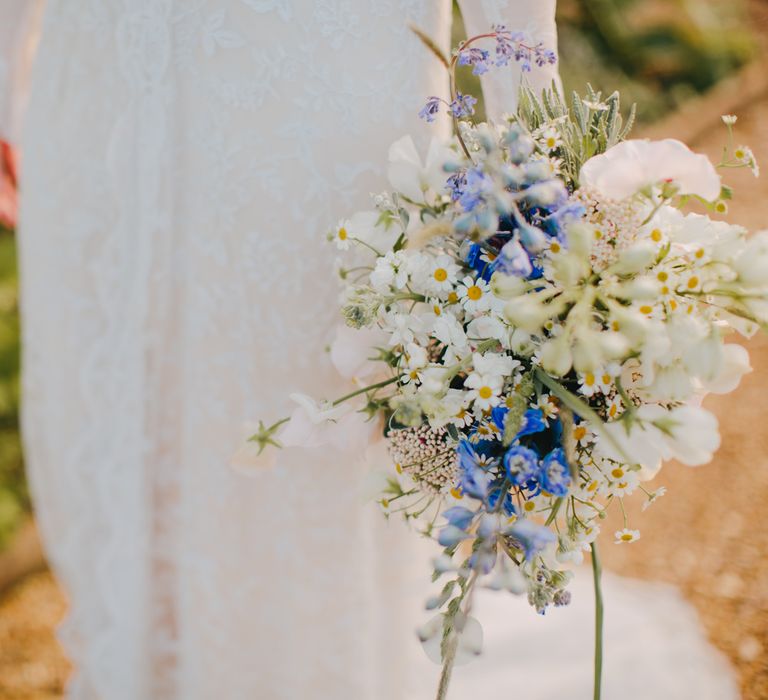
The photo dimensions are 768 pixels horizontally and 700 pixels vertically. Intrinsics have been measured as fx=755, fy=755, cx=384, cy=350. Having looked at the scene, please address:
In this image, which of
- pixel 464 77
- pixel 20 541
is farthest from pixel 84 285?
pixel 464 77

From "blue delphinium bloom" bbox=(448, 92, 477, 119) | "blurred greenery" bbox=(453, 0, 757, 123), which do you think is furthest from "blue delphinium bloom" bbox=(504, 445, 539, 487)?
"blurred greenery" bbox=(453, 0, 757, 123)

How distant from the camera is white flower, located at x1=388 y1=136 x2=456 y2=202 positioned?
100cm

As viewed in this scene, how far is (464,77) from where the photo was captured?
175 inches

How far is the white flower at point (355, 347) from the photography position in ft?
3.52

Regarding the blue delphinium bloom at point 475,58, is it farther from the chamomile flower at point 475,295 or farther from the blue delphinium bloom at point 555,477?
the blue delphinium bloom at point 555,477

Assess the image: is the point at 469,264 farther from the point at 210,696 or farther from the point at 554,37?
the point at 210,696

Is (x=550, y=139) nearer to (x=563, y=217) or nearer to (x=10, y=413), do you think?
(x=563, y=217)

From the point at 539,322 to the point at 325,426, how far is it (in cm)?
38

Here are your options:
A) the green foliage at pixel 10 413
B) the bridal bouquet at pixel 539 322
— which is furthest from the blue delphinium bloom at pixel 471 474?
the green foliage at pixel 10 413

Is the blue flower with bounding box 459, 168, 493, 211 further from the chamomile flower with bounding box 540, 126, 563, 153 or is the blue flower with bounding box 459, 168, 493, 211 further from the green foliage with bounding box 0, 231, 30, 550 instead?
the green foliage with bounding box 0, 231, 30, 550

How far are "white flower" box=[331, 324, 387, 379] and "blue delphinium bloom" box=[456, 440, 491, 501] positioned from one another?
0.21m

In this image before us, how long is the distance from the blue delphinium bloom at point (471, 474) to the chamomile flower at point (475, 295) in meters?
0.16

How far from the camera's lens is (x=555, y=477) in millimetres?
826

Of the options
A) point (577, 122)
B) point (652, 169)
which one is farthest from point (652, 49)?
point (652, 169)
